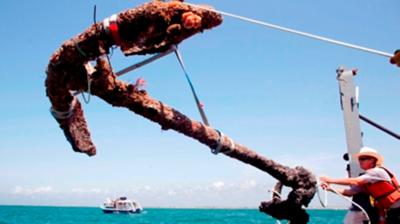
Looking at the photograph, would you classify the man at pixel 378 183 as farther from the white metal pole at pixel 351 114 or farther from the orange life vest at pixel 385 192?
the white metal pole at pixel 351 114

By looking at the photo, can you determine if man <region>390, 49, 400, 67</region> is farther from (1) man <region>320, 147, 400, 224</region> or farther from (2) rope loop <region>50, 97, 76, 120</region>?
(2) rope loop <region>50, 97, 76, 120</region>

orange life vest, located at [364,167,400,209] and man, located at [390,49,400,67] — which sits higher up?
man, located at [390,49,400,67]

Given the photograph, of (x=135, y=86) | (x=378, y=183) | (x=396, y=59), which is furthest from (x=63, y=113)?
(x=378, y=183)

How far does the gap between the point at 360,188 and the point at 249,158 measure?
164cm

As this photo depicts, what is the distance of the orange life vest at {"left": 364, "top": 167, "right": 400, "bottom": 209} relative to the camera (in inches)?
211

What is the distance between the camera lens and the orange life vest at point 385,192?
536 centimetres

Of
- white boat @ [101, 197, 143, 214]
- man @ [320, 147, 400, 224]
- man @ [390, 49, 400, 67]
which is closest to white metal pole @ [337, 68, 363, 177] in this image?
man @ [320, 147, 400, 224]

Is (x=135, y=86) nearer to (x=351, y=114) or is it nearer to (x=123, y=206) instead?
(x=351, y=114)

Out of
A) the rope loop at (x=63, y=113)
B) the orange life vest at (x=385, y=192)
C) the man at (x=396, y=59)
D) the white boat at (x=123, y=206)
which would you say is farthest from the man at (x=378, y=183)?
the white boat at (x=123, y=206)

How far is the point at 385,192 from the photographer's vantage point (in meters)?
5.40

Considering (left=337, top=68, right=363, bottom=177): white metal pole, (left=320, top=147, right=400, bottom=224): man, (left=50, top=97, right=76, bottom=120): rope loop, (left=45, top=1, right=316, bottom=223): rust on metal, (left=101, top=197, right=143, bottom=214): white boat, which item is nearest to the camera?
(left=45, top=1, right=316, bottom=223): rust on metal

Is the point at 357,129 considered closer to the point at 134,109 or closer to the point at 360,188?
the point at 360,188

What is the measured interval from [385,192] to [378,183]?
6.1 inches

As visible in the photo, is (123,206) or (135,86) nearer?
(135,86)
